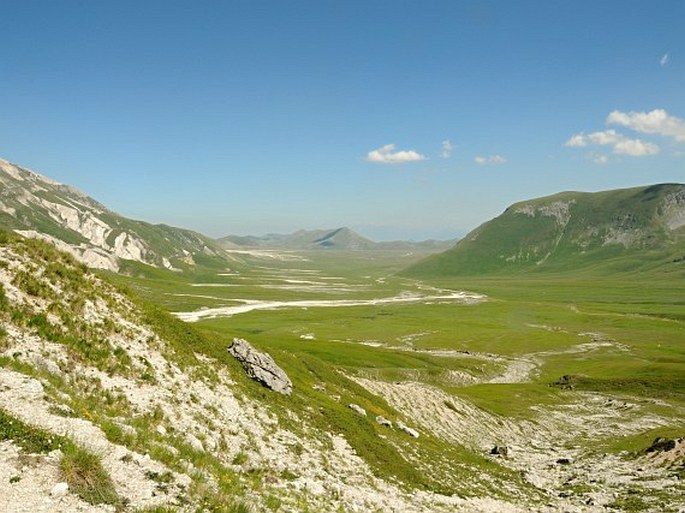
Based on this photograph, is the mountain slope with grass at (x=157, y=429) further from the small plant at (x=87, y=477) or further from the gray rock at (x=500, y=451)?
the gray rock at (x=500, y=451)

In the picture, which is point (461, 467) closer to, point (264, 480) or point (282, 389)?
point (282, 389)

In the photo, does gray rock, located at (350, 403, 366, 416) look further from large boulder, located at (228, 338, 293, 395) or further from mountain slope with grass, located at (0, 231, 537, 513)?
large boulder, located at (228, 338, 293, 395)

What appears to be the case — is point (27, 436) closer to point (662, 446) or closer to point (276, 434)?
point (276, 434)

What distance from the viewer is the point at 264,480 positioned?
23703 mm

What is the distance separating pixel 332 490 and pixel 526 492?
2243 centimetres

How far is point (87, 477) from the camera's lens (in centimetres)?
1455

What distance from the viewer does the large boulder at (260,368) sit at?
133 ft

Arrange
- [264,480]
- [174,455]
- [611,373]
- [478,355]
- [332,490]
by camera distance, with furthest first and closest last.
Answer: [478,355]
[611,373]
[332,490]
[264,480]
[174,455]

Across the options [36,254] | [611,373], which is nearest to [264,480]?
[36,254]

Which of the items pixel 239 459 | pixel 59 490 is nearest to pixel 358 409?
pixel 239 459

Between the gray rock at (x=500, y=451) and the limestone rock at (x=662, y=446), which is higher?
the limestone rock at (x=662, y=446)

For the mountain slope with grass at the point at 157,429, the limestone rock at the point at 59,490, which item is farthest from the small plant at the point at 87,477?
the limestone rock at the point at 59,490

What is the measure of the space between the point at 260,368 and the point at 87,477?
27.1 metres

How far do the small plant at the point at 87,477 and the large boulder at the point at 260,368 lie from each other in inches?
999
